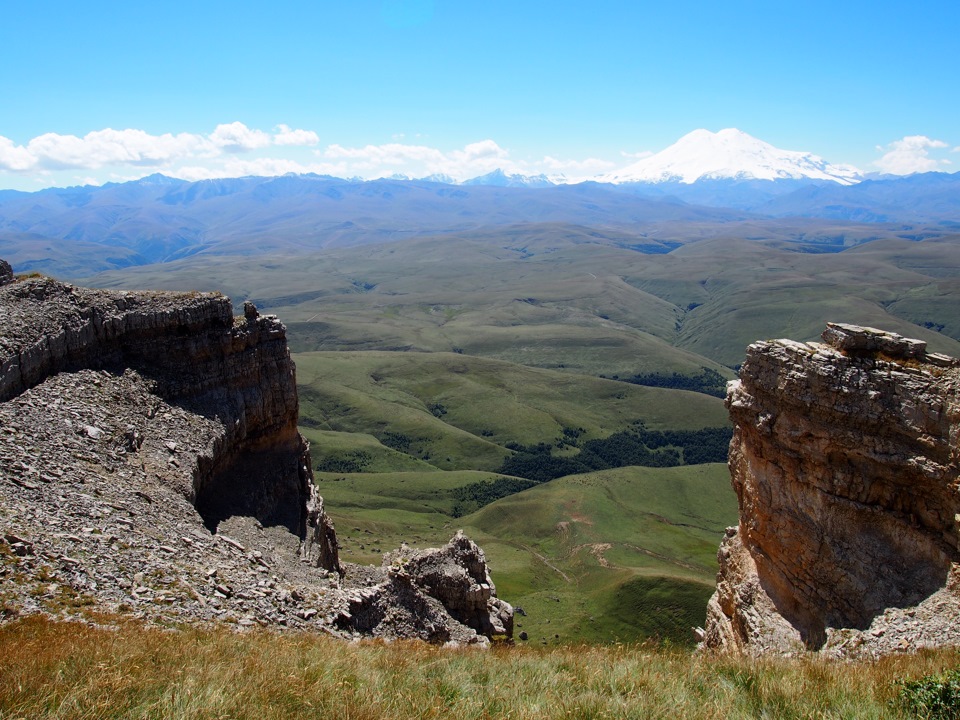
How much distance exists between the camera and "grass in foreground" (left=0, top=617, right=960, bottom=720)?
10.8 meters

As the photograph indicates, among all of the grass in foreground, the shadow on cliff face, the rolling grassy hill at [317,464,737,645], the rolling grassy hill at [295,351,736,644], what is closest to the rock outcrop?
the shadow on cliff face

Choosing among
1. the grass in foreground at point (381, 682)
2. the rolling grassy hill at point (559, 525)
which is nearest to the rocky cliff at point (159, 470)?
the grass in foreground at point (381, 682)

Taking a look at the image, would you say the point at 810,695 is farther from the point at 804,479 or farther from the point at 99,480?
the point at 99,480

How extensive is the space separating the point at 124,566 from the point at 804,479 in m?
25.4

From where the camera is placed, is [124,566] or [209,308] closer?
[124,566]

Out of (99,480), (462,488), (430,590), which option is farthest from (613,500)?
(99,480)

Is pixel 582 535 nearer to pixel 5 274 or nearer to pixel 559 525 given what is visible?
pixel 559 525

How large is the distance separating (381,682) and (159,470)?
61.5ft

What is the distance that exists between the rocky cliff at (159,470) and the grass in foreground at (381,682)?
3.73 m

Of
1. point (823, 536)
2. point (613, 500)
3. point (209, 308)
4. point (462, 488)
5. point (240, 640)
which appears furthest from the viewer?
point (462, 488)

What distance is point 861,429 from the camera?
2441 centimetres

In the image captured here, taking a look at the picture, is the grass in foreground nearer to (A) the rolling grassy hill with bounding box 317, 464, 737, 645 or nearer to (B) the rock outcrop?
(B) the rock outcrop

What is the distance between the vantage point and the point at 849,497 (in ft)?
82.1

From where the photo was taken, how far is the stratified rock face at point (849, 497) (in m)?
21.5
